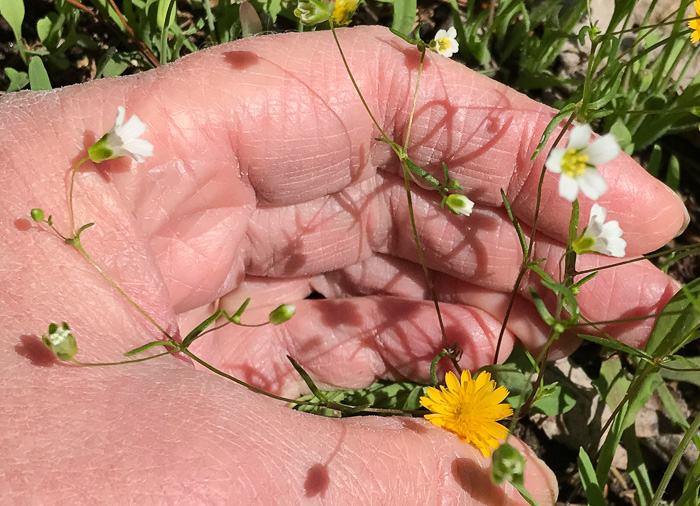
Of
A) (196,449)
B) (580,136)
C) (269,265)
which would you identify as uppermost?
(580,136)

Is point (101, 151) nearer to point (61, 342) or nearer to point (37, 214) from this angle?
point (37, 214)

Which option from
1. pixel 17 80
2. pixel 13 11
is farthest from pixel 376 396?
pixel 13 11

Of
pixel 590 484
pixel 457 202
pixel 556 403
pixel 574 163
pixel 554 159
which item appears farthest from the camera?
pixel 556 403

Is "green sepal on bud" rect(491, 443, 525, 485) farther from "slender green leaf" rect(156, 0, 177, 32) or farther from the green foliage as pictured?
"slender green leaf" rect(156, 0, 177, 32)

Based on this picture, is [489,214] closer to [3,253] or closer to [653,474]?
[653,474]

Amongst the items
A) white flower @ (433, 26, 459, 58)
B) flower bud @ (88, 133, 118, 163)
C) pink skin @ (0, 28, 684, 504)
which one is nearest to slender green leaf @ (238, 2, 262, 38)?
pink skin @ (0, 28, 684, 504)

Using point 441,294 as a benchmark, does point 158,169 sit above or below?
above

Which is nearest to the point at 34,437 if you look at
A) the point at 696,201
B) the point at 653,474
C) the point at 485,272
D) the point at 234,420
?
the point at 234,420
